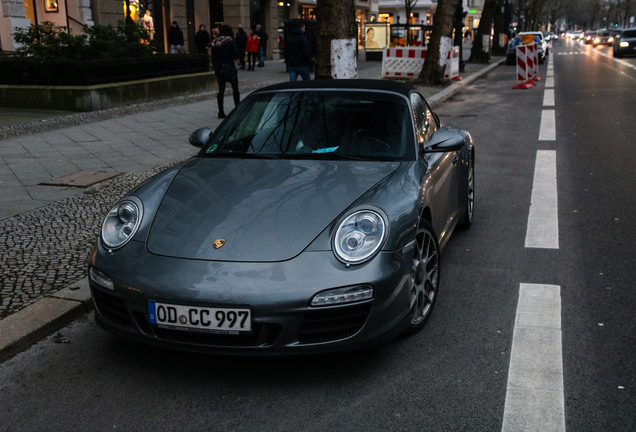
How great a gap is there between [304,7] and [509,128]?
33.8m

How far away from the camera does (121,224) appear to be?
3771 mm

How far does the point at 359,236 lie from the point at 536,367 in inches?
42.6

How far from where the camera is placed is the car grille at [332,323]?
10.6ft

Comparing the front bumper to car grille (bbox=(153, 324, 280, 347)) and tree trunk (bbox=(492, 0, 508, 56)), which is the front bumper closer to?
car grille (bbox=(153, 324, 280, 347))

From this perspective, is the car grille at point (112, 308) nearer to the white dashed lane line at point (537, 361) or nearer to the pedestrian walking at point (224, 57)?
the white dashed lane line at point (537, 361)

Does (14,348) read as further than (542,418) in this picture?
Yes

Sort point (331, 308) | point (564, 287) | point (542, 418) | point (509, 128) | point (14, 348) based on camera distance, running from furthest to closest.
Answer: point (509, 128) < point (564, 287) < point (14, 348) < point (331, 308) < point (542, 418)

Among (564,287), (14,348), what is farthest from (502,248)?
(14,348)

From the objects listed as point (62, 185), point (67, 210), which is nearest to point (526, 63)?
point (62, 185)

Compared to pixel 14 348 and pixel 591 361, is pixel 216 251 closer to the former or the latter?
pixel 14 348

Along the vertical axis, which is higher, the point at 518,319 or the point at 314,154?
the point at 314,154

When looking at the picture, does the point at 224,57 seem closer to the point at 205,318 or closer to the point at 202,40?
the point at 205,318

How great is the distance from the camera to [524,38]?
37.9 meters

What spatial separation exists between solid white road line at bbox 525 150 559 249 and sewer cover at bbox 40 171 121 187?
4.56 m
